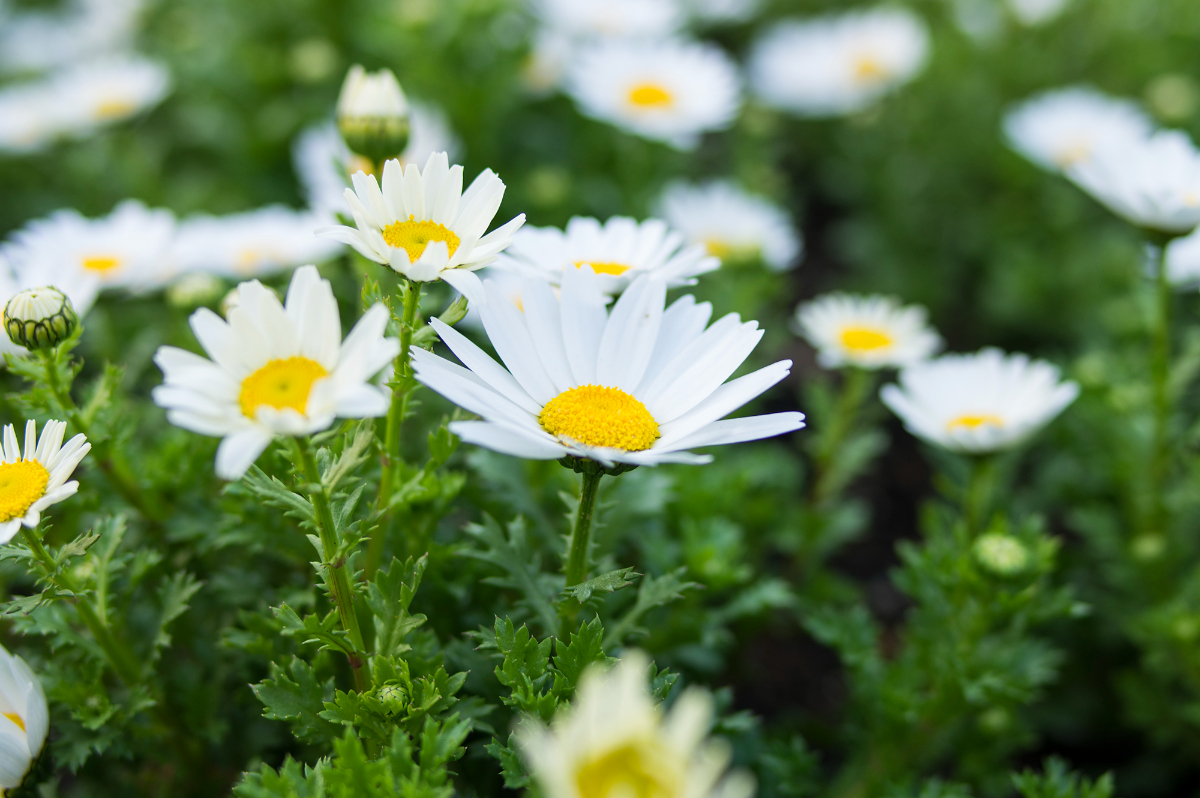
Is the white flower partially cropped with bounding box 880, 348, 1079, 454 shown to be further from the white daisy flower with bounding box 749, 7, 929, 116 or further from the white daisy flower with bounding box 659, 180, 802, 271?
the white daisy flower with bounding box 749, 7, 929, 116

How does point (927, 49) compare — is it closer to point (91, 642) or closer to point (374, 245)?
point (374, 245)

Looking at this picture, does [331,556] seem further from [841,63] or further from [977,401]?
[841,63]

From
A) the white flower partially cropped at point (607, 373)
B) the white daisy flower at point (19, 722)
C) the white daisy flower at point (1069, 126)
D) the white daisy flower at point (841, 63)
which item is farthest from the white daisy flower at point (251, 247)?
the white daisy flower at point (1069, 126)

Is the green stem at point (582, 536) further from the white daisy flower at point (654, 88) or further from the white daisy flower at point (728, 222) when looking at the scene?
the white daisy flower at point (654, 88)

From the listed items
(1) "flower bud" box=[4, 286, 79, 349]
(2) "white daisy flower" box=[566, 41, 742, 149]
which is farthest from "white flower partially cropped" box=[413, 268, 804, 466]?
(2) "white daisy flower" box=[566, 41, 742, 149]

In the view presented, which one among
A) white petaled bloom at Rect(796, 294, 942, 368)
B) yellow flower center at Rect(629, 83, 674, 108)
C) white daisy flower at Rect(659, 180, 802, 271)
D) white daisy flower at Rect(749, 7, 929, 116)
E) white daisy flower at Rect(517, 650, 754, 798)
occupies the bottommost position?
white daisy flower at Rect(517, 650, 754, 798)

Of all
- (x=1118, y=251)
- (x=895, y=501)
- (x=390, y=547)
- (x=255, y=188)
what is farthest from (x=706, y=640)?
(x=255, y=188)
